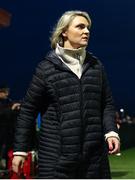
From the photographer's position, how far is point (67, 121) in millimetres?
4242

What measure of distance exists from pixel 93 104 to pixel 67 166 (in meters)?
0.45

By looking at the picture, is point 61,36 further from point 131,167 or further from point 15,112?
point 131,167

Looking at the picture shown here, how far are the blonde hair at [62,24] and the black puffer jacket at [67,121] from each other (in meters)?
0.14

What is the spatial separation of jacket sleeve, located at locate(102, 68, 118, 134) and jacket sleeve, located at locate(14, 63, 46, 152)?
0.43 m

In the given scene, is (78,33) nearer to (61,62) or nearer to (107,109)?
(61,62)

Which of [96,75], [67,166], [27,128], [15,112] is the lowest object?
[67,166]

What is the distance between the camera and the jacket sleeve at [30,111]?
14.2 feet

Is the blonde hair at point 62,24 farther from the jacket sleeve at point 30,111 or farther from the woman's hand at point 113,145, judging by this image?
the woman's hand at point 113,145

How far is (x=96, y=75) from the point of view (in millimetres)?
4383

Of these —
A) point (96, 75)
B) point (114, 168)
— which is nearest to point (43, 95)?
point (96, 75)

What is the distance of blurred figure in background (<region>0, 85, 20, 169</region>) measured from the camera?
10.9m

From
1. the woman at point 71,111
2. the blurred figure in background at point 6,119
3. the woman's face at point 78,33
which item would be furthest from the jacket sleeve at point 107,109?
the blurred figure in background at point 6,119

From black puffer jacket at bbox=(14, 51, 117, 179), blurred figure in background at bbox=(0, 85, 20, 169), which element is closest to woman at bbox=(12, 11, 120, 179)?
black puffer jacket at bbox=(14, 51, 117, 179)

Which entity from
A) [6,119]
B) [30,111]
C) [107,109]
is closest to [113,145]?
[107,109]
